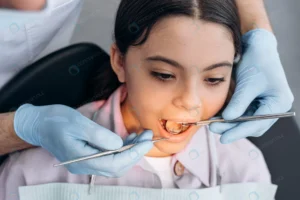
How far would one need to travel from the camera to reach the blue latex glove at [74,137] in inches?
29.5

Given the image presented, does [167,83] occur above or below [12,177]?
above

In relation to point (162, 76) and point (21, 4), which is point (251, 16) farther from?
point (21, 4)

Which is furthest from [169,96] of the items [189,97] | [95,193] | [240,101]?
[95,193]

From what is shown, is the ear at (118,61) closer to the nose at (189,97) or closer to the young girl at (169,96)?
the young girl at (169,96)

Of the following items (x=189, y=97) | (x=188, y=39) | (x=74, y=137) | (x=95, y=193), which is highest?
(x=188, y=39)

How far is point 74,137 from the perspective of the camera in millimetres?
772

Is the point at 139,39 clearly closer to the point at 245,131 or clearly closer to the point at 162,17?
the point at 162,17

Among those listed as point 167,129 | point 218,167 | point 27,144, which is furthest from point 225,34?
point 27,144

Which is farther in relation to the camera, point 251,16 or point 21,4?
point 251,16

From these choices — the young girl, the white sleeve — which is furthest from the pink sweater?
the white sleeve

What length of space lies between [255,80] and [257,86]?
0.01m

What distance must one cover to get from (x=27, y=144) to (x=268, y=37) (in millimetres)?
566

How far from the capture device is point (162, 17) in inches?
28.9

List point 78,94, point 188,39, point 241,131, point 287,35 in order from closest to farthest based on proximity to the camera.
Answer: point 188,39
point 241,131
point 78,94
point 287,35
